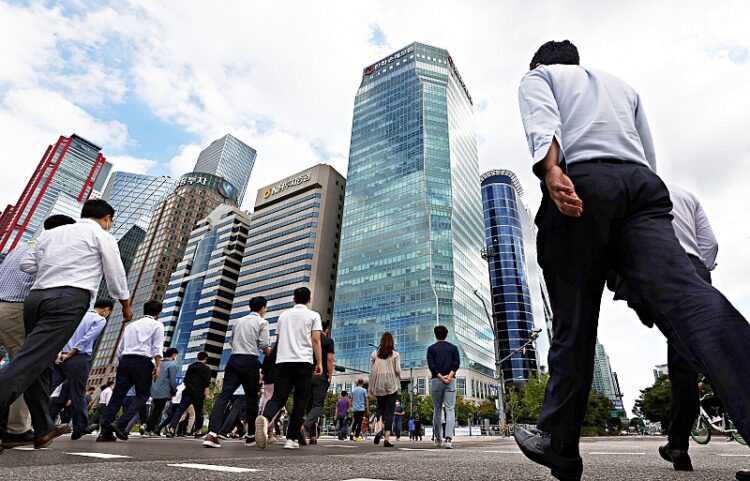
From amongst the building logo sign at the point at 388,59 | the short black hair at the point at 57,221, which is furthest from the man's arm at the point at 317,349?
the building logo sign at the point at 388,59

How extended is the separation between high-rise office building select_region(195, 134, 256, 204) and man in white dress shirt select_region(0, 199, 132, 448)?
190063mm

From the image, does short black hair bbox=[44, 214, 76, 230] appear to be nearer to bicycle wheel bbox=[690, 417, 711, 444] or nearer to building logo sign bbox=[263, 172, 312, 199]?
bicycle wheel bbox=[690, 417, 711, 444]

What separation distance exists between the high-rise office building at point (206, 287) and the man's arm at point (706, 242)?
331 ft

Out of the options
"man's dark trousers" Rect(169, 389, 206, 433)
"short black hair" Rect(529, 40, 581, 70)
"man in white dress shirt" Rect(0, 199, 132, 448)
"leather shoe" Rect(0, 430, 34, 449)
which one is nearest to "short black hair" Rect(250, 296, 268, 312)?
"man in white dress shirt" Rect(0, 199, 132, 448)

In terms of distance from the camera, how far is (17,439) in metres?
3.79

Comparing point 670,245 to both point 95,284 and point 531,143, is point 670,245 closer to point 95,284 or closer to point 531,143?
point 531,143

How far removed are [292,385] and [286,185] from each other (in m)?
105

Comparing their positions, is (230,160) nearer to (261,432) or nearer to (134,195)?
(134,195)

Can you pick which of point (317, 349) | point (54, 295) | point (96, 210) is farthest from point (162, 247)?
point (54, 295)

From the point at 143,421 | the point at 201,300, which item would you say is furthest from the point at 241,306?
the point at 143,421

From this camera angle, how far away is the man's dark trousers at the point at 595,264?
1.60m

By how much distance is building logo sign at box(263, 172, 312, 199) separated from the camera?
342 feet

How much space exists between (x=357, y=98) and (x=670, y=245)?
111232 millimetres

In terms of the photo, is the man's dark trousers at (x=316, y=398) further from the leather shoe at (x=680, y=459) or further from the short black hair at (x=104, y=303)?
the leather shoe at (x=680, y=459)
